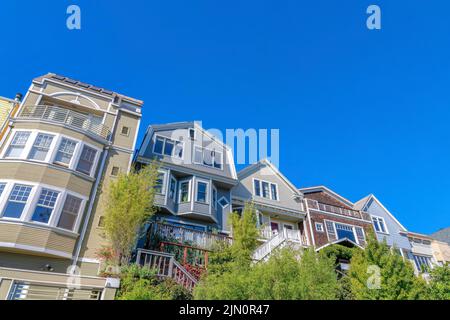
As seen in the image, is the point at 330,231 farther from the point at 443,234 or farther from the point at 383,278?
the point at 443,234

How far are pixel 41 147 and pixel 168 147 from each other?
27.3 ft

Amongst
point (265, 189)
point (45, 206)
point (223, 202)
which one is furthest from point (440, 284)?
point (45, 206)

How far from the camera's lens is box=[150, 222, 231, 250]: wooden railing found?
15297 mm

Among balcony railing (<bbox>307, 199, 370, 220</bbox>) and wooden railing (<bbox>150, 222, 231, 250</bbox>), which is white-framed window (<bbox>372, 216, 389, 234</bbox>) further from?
wooden railing (<bbox>150, 222, 231, 250</bbox>)

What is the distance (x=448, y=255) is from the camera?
30594 millimetres

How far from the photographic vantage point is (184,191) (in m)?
20.2

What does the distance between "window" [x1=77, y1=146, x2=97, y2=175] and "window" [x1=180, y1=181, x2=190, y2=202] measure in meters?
6.23

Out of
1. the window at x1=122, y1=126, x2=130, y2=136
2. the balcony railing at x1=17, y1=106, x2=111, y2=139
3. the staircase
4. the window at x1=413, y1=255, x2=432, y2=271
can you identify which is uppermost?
the window at x1=122, y1=126, x2=130, y2=136

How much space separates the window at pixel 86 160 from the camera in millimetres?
15492

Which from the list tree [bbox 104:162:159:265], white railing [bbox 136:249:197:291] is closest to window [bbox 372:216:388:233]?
white railing [bbox 136:249:197:291]

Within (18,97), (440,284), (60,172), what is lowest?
(440,284)
